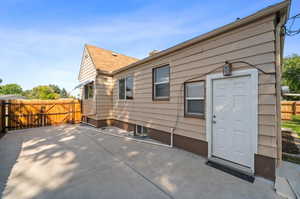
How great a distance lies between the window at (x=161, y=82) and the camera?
5.00 m

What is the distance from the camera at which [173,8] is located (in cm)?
578

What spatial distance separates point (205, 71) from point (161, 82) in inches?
74.5

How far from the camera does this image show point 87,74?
9.51 meters

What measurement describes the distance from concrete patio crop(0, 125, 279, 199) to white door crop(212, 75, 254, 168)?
1.71ft

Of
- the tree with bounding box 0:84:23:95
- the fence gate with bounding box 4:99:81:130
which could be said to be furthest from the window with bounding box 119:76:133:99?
the tree with bounding box 0:84:23:95

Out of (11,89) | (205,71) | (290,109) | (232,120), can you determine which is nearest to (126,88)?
(205,71)

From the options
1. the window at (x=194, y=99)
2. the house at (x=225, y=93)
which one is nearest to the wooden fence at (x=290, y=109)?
the house at (x=225, y=93)

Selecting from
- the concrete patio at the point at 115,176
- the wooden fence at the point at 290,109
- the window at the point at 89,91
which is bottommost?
the concrete patio at the point at 115,176

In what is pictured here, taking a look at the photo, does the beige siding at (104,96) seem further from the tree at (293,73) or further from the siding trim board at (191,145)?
the tree at (293,73)

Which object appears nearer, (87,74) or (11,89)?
(87,74)

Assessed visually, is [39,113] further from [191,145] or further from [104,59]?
[191,145]

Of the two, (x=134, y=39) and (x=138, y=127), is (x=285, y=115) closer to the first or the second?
(x=138, y=127)

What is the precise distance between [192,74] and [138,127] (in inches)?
151

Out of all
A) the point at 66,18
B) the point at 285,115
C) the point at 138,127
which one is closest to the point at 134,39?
the point at 66,18
